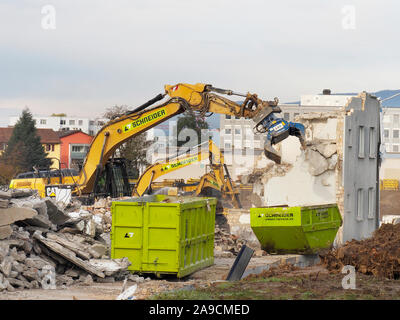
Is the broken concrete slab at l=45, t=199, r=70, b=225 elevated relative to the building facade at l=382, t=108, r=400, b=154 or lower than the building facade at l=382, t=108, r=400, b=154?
lower

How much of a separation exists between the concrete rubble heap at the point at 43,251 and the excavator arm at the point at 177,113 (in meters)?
7.87

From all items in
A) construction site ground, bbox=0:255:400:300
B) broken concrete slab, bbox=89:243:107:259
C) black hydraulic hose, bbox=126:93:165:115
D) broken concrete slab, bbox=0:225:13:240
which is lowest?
construction site ground, bbox=0:255:400:300

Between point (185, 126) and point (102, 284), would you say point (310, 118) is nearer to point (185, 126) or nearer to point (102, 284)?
point (102, 284)

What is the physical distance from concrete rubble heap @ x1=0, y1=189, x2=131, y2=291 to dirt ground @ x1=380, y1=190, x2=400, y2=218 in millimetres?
53780

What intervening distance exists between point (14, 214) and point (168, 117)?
12274 mm

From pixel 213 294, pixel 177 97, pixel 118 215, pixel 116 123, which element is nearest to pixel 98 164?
pixel 116 123

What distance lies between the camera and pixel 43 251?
53.2ft

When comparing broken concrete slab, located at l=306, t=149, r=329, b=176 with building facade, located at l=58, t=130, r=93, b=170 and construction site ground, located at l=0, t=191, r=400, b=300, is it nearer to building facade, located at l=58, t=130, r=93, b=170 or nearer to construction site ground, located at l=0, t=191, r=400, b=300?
construction site ground, located at l=0, t=191, r=400, b=300

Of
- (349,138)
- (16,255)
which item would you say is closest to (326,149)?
(349,138)

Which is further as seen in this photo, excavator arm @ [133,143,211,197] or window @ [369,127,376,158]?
window @ [369,127,376,158]

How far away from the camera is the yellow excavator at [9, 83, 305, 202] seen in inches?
931

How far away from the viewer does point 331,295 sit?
13156 mm

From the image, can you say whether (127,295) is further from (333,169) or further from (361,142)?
(361,142)

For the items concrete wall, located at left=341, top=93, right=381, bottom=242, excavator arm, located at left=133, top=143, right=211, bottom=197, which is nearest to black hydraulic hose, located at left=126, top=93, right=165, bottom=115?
excavator arm, located at left=133, top=143, right=211, bottom=197
